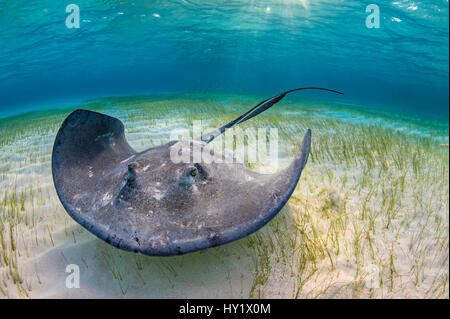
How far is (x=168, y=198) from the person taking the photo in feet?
5.85

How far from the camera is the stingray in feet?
4.87

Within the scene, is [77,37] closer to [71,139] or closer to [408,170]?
[71,139]

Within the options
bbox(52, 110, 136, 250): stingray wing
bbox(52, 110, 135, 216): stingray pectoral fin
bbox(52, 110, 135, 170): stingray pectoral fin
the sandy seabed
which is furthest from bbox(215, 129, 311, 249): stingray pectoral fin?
bbox(52, 110, 135, 170): stingray pectoral fin

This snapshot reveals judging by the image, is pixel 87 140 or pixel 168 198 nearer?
pixel 168 198

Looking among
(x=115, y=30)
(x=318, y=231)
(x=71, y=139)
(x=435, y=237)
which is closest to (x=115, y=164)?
(x=71, y=139)

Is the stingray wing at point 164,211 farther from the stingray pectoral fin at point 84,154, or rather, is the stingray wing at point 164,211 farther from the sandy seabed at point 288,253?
the sandy seabed at point 288,253

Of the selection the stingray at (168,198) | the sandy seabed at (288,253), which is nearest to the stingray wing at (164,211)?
the stingray at (168,198)

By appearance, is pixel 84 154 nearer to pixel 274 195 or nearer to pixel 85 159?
pixel 85 159

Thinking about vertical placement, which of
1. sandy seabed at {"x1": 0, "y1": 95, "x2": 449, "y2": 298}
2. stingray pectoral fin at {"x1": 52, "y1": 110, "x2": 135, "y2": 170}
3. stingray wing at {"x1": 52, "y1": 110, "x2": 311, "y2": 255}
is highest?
stingray pectoral fin at {"x1": 52, "y1": 110, "x2": 135, "y2": 170}

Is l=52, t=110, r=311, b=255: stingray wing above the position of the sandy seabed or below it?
above

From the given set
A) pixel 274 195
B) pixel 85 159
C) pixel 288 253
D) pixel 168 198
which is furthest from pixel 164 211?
pixel 85 159

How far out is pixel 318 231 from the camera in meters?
2.75

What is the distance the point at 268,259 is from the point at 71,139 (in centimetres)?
264

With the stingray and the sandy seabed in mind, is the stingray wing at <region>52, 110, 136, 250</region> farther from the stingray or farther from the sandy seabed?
the sandy seabed
